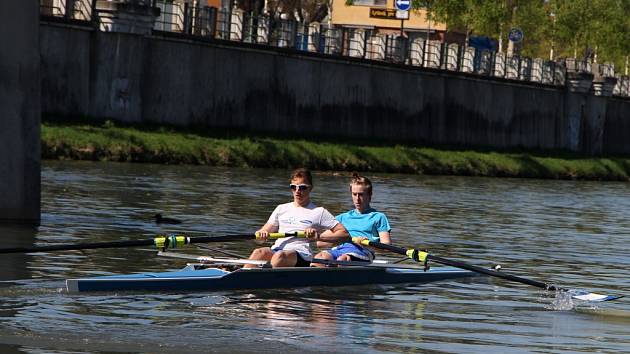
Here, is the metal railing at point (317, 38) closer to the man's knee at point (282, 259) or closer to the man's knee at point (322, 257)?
the man's knee at point (322, 257)

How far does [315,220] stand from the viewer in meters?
17.7

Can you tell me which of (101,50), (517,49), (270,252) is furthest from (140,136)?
(517,49)

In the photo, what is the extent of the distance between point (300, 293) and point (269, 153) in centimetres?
2789

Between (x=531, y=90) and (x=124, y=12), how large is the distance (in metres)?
A: 27.3

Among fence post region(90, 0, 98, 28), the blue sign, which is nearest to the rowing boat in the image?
fence post region(90, 0, 98, 28)

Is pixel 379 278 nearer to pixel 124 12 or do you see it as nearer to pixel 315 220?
pixel 315 220

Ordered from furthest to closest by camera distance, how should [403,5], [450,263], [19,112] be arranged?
→ [403,5], [19,112], [450,263]

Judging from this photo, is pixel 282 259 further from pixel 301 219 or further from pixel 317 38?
pixel 317 38

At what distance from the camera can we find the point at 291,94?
5125 cm

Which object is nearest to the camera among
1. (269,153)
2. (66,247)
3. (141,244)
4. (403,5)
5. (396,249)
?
(66,247)

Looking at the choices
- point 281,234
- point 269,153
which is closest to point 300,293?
point 281,234

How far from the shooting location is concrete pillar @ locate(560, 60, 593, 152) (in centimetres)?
6875

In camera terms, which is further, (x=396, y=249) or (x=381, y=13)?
(x=381, y=13)

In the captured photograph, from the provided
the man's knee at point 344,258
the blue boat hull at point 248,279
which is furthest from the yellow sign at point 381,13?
the man's knee at point 344,258
